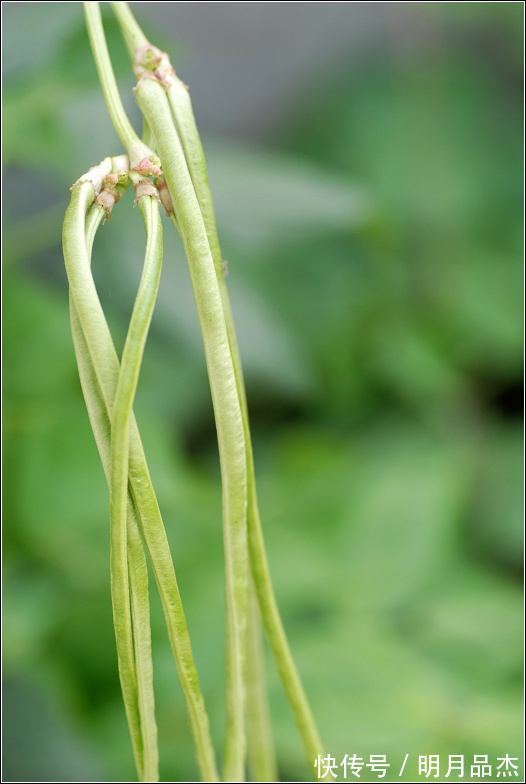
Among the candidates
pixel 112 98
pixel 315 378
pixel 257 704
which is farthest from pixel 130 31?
pixel 315 378

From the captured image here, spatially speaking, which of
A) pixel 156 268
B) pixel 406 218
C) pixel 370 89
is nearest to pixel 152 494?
pixel 156 268

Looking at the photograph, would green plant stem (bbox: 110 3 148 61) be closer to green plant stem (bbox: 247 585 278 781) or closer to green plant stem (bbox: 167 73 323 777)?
green plant stem (bbox: 167 73 323 777)

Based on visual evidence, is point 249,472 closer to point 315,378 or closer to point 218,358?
point 218,358

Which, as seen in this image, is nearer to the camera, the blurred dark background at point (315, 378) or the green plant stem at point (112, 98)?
the green plant stem at point (112, 98)

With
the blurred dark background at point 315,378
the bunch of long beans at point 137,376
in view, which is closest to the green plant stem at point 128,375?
the bunch of long beans at point 137,376

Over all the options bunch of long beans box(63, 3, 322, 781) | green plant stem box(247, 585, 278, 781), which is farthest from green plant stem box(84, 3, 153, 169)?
green plant stem box(247, 585, 278, 781)

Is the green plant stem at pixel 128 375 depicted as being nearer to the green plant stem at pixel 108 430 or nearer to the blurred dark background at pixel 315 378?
the green plant stem at pixel 108 430
